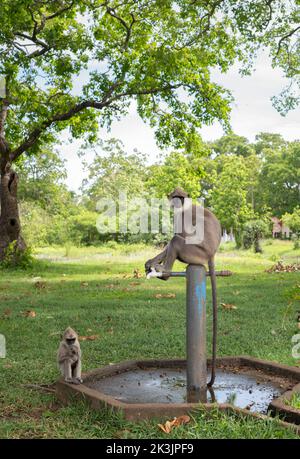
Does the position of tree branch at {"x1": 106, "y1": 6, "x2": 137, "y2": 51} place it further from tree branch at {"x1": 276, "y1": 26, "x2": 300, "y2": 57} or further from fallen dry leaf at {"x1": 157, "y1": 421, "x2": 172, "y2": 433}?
fallen dry leaf at {"x1": 157, "y1": 421, "x2": 172, "y2": 433}

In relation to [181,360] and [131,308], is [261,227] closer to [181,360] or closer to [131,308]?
[131,308]

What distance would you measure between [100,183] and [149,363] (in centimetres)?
2670

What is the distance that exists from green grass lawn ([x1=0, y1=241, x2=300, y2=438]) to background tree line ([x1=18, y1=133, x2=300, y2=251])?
13302mm

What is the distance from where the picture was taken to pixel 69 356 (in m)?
4.09

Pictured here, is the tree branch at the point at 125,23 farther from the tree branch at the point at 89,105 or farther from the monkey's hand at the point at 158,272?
the monkey's hand at the point at 158,272

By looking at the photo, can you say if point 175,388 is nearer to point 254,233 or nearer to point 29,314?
point 29,314

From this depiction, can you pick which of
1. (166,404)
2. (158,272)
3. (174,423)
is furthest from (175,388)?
(158,272)

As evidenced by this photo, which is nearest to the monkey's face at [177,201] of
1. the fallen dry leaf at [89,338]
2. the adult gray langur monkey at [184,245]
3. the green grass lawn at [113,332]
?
the adult gray langur monkey at [184,245]

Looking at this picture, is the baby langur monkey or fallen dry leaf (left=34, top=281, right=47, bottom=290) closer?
the baby langur monkey

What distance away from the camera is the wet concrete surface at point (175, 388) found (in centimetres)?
400

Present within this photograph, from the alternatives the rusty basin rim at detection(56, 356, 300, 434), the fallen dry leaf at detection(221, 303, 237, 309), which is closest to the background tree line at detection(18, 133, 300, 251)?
the fallen dry leaf at detection(221, 303, 237, 309)

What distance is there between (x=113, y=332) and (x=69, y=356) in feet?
8.54

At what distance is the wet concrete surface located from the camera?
4.00 metres
